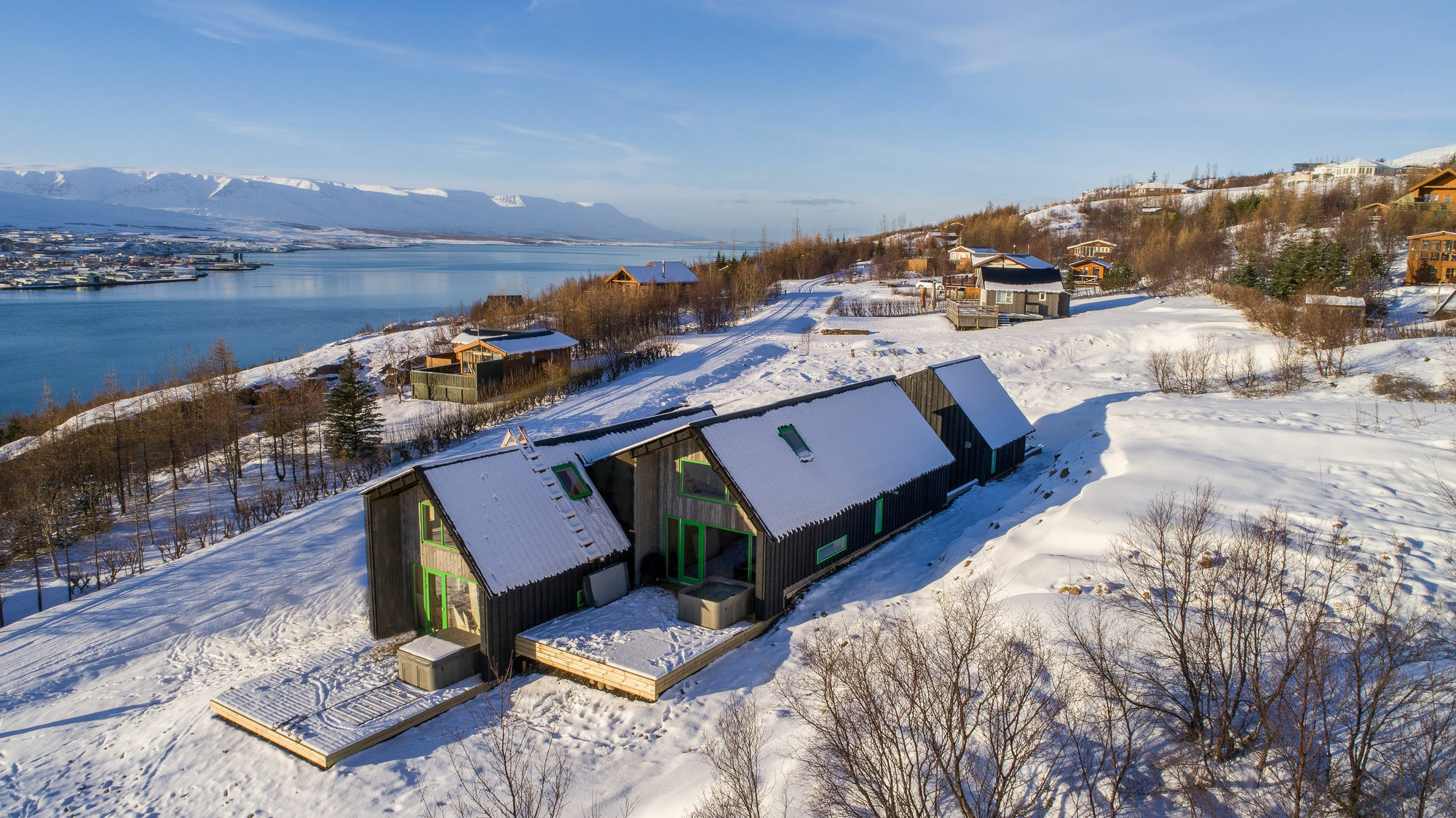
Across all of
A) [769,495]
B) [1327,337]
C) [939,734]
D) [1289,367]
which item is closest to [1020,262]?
[1327,337]

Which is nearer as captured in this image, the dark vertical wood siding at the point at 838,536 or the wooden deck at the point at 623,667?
the wooden deck at the point at 623,667

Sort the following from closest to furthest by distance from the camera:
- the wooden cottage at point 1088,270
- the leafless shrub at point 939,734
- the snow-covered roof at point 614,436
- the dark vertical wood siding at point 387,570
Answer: the leafless shrub at point 939,734 → the dark vertical wood siding at point 387,570 → the snow-covered roof at point 614,436 → the wooden cottage at point 1088,270

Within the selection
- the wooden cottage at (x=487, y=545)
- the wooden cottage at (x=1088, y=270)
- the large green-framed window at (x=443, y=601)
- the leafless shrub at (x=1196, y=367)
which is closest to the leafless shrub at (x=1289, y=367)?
the leafless shrub at (x=1196, y=367)

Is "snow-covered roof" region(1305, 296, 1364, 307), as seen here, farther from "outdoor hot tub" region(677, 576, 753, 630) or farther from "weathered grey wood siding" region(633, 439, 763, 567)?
"outdoor hot tub" region(677, 576, 753, 630)

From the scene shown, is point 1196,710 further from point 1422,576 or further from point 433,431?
point 433,431

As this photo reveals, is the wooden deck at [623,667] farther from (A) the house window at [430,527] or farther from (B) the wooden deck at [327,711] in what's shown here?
(A) the house window at [430,527]

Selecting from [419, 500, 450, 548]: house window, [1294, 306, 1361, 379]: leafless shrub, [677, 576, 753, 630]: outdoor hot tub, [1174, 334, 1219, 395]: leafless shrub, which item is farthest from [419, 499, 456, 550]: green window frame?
[1294, 306, 1361, 379]: leafless shrub

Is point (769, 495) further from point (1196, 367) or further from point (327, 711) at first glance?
point (1196, 367)
